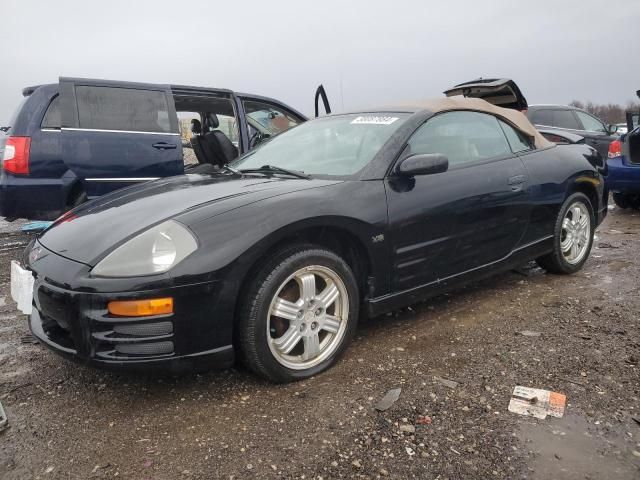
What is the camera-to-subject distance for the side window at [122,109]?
462 cm

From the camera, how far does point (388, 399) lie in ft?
7.57

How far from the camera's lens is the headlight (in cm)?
211

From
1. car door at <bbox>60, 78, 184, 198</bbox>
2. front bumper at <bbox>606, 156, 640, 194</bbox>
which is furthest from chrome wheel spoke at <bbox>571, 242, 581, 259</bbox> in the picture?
car door at <bbox>60, 78, 184, 198</bbox>

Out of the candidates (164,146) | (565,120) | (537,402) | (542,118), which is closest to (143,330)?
(537,402)

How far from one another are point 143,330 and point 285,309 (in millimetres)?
651

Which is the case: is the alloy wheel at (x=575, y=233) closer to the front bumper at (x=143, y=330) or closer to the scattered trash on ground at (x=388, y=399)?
the scattered trash on ground at (x=388, y=399)

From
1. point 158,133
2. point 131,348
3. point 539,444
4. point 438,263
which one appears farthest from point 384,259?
point 158,133

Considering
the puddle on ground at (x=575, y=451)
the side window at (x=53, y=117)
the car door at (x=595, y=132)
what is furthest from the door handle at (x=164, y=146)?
the car door at (x=595, y=132)

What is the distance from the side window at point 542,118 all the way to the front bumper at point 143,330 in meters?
7.85

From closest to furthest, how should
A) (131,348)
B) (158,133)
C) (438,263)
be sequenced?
1. (131,348)
2. (438,263)
3. (158,133)

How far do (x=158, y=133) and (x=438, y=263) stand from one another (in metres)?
3.24

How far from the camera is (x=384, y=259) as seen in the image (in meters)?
2.72

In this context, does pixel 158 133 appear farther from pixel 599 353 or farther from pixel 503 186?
pixel 599 353

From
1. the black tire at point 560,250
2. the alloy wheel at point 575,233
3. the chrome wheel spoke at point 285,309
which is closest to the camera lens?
the chrome wheel spoke at point 285,309
